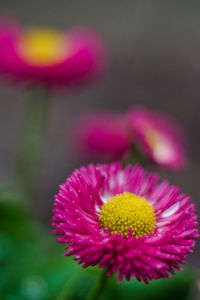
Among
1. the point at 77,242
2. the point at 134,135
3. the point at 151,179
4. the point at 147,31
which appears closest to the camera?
the point at 77,242

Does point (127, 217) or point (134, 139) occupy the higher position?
point (134, 139)

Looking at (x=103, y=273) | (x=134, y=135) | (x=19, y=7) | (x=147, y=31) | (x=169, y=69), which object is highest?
(x=19, y=7)

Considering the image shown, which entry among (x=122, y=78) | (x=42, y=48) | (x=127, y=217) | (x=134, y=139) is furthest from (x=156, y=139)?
(x=122, y=78)

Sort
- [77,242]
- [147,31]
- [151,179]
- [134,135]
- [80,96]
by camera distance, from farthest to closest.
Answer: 1. [147,31]
2. [80,96]
3. [134,135]
4. [151,179]
5. [77,242]

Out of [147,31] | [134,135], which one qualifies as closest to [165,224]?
[134,135]

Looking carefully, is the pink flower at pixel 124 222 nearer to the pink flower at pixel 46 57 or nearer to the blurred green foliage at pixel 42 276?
the blurred green foliage at pixel 42 276

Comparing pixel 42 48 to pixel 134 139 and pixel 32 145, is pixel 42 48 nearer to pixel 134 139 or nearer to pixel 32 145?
pixel 32 145

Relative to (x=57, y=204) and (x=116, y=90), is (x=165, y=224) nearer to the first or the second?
(x=57, y=204)
